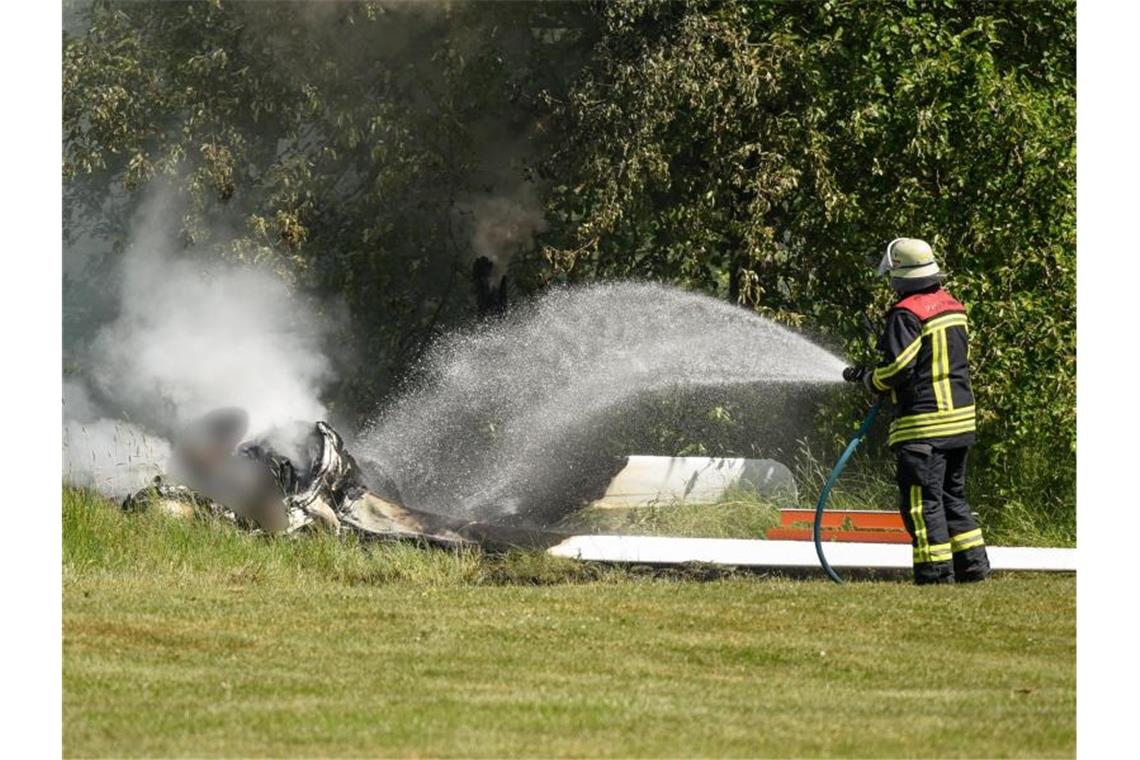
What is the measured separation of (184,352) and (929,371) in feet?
18.4

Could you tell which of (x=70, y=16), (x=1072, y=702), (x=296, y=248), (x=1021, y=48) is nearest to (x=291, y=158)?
(x=296, y=248)

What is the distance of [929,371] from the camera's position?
23.9 feet

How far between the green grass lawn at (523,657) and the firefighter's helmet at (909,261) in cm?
132

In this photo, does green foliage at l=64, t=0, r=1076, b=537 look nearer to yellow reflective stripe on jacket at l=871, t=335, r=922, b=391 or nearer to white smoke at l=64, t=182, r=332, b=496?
white smoke at l=64, t=182, r=332, b=496

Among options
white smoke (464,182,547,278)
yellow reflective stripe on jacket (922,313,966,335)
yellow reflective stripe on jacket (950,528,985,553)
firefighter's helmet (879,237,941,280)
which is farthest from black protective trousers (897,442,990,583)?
white smoke (464,182,547,278)

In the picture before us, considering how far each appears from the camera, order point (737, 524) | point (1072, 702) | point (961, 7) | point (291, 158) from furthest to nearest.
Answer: point (291, 158) → point (961, 7) → point (737, 524) → point (1072, 702)

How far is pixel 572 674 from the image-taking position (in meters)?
5.50

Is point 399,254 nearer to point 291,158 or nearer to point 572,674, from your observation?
point 291,158

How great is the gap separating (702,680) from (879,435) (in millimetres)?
5444

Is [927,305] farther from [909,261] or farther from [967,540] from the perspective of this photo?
[967,540]

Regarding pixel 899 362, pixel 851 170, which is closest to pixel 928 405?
pixel 899 362

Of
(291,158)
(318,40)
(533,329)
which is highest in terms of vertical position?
(318,40)

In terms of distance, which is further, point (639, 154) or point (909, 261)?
point (639, 154)

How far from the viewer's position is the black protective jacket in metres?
7.23
